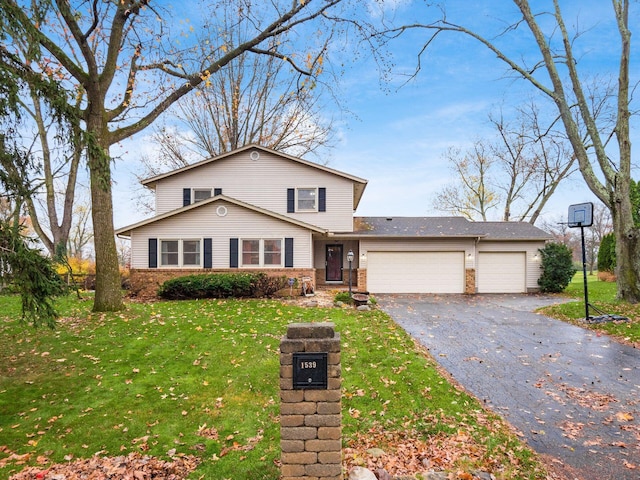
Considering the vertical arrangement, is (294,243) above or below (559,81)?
below

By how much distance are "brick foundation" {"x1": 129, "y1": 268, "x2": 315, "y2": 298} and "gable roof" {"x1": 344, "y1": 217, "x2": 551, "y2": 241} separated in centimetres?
372

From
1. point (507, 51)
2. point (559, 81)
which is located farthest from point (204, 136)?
point (559, 81)

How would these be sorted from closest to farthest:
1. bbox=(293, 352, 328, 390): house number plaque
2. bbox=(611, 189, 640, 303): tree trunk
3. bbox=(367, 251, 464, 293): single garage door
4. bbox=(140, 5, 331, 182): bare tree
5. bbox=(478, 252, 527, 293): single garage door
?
1. bbox=(293, 352, 328, 390): house number plaque
2. bbox=(611, 189, 640, 303): tree trunk
3. bbox=(367, 251, 464, 293): single garage door
4. bbox=(478, 252, 527, 293): single garage door
5. bbox=(140, 5, 331, 182): bare tree

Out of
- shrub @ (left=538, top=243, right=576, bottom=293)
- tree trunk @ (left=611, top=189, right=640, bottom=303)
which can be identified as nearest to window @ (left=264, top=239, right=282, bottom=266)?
tree trunk @ (left=611, top=189, right=640, bottom=303)

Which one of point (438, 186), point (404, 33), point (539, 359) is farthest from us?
point (438, 186)

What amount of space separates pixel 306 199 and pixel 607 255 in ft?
55.9

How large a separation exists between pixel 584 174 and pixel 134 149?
2401 centimetres

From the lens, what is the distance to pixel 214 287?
12531 millimetres

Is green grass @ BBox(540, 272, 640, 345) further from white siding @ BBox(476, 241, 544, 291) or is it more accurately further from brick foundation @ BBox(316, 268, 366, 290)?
brick foundation @ BBox(316, 268, 366, 290)

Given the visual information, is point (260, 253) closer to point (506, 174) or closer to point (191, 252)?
point (191, 252)

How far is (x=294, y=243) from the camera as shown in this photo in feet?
48.4

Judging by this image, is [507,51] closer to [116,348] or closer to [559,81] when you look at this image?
[559,81]

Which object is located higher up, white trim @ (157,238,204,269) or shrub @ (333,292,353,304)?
white trim @ (157,238,204,269)

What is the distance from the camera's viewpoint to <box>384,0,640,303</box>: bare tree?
10.4 m
